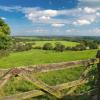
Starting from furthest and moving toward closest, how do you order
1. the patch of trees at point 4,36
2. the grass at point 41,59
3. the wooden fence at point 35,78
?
the patch of trees at point 4,36, the grass at point 41,59, the wooden fence at point 35,78

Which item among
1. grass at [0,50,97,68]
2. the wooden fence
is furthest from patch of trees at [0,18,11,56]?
the wooden fence

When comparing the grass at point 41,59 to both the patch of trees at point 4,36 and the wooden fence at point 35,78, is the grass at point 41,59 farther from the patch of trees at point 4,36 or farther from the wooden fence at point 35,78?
the wooden fence at point 35,78

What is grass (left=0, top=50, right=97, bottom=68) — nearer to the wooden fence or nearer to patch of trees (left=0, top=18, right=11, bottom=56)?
patch of trees (left=0, top=18, right=11, bottom=56)

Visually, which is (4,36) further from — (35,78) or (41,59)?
(35,78)

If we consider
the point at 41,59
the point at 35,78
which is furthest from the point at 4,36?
the point at 35,78

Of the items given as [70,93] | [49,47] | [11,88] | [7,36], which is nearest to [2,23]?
[7,36]

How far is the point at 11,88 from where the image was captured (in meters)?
11.1

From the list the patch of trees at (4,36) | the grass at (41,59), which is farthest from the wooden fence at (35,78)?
the patch of trees at (4,36)

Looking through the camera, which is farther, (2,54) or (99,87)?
(2,54)

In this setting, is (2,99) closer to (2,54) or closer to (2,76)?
(2,76)

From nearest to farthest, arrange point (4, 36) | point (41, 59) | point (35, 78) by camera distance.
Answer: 1. point (35, 78)
2. point (41, 59)
3. point (4, 36)

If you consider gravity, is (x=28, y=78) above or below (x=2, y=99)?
above

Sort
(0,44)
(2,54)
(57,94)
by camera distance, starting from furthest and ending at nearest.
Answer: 1. (0,44)
2. (2,54)
3. (57,94)

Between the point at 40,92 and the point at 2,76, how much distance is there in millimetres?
1303
